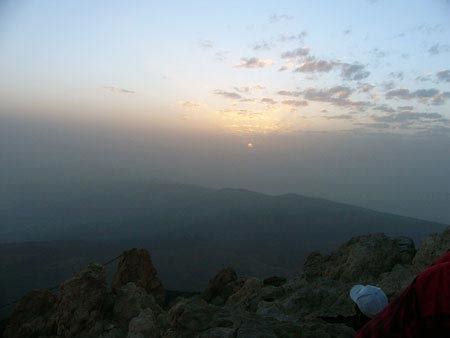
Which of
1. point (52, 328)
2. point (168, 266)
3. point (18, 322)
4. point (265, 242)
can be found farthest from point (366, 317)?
point (265, 242)

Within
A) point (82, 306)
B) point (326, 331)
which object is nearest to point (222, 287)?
point (82, 306)

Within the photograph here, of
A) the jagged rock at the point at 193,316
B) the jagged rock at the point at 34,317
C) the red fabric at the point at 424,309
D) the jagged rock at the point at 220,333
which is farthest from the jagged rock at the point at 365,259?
the jagged rock at the point at 34,317

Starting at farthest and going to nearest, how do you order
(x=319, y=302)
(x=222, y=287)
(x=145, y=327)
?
(x=222, y=287)
(x=319, y=302)
(x=145, y=327)

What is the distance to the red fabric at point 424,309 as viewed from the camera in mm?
3184

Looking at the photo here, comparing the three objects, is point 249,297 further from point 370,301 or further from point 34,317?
point 34,317

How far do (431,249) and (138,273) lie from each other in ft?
63.5

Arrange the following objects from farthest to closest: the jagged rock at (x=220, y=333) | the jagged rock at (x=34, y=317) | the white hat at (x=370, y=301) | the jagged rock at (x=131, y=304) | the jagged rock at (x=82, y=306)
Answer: the jagged rock at (x=34, y=317), the jagged rock at (x=131, y=304), the jagged rock at (x=82, y=306), the jagged rock at (x=220, y=333), the white hat at (x=370, y=301)

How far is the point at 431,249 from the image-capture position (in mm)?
12625

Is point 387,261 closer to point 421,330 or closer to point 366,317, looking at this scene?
point 366,317

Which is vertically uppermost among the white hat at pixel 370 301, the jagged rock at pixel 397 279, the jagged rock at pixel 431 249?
the white hat at pixel 370 301

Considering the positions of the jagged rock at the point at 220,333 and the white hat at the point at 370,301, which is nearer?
the white hat at the point at 370,301

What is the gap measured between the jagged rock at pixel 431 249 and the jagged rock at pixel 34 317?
1515 centimetres

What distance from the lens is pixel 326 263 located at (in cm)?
1709

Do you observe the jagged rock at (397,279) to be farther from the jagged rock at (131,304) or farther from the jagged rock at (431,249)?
the jagged rock at (131,304)
